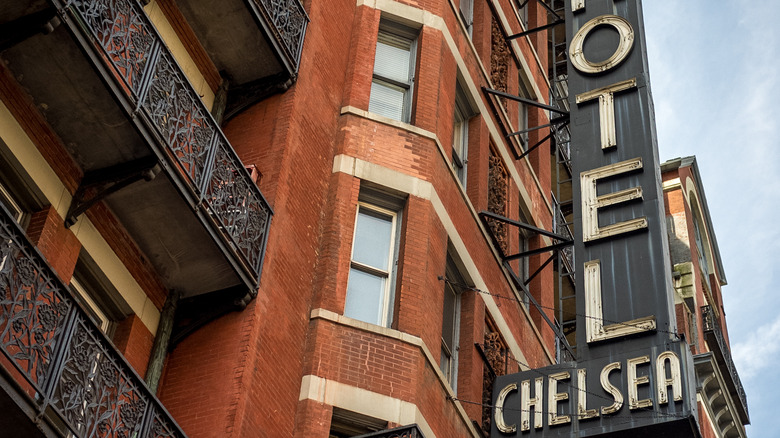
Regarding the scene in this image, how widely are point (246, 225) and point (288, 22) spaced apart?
14.5ft

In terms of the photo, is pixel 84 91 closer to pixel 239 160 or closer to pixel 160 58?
pixel 160 58

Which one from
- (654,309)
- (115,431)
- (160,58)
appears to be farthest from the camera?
(654,309)

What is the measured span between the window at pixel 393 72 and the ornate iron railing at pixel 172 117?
5.10 meters

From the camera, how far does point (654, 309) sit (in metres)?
19.3

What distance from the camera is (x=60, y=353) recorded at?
41.1 ft

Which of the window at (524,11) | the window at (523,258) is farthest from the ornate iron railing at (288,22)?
the window at (524,11)

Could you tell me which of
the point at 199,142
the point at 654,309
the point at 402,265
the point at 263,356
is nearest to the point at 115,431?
the point at 263,356

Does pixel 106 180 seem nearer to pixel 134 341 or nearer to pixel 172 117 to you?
pixel 172 117

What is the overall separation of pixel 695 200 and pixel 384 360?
33295mm

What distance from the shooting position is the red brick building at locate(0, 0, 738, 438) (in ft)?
46.4

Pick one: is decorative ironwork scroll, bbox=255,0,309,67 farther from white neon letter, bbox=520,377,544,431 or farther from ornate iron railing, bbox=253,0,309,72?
white neon letter, bbox=520,377,544,431

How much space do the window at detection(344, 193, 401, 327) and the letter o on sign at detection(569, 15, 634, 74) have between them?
217 inches

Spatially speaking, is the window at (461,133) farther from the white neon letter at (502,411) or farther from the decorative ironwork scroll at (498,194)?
the white neon letter at (502,411)

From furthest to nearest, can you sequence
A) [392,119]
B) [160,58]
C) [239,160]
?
[392,119] < [239,160] < [160,58]
